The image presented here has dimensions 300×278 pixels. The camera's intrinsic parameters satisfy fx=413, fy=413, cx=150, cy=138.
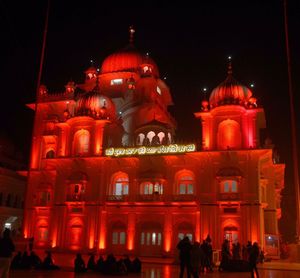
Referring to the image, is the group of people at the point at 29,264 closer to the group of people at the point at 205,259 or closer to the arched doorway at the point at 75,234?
the group of people at the point at 205,259

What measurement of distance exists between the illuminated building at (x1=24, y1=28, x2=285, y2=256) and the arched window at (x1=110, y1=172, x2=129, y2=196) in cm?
9

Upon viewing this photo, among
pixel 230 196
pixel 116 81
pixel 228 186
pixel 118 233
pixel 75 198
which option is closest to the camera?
pixel 230 196

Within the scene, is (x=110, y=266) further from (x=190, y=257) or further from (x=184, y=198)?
(x=184, y=198)

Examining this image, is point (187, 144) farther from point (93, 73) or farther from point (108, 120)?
point (93, 73)

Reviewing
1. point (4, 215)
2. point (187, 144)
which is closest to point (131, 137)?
point (187, 144)

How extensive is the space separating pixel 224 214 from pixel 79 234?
44.0 feet

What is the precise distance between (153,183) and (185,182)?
2.88 m

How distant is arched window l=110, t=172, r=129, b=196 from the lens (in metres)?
38.4

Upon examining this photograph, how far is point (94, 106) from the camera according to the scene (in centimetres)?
4056

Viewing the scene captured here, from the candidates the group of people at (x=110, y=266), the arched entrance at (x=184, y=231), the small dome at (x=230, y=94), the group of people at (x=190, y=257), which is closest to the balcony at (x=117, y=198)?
the arched entrance at (x=184, y=231)

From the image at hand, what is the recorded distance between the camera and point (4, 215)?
155 feet

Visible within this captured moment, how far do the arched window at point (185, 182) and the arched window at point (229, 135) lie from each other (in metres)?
3.75

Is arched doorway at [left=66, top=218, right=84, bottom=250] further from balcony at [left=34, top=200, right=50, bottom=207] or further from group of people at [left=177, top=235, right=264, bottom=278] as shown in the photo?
group of people at [left=177, top=235, right=264, bottom=278]

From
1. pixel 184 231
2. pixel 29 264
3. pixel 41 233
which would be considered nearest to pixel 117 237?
pixel 184 231
